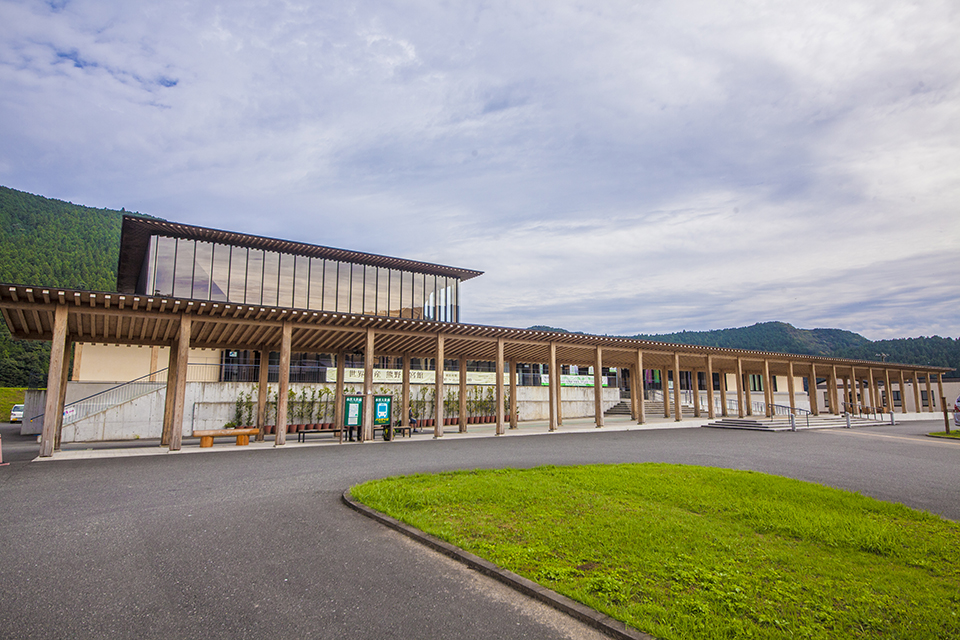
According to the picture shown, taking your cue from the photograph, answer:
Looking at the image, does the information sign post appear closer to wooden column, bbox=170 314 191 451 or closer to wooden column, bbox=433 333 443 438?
wooden column, bbox=433 333 443 438

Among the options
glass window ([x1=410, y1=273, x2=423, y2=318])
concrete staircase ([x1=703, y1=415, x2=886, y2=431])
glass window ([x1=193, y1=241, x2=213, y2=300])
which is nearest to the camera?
concrete staircase ([x1=703, y1=415, x2=886, y2=431])

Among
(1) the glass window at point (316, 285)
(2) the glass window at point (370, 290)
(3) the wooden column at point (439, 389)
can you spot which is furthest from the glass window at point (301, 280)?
(3) the wooden column at point (439, 389)

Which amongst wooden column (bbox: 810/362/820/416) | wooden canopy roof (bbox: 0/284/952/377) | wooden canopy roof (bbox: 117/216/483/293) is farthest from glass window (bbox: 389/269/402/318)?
wooden column (bbox: 810/362/820/416)

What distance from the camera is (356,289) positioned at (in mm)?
32594

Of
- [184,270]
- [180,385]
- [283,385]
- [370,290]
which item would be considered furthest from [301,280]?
[180,385]

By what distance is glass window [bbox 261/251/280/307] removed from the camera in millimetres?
29875

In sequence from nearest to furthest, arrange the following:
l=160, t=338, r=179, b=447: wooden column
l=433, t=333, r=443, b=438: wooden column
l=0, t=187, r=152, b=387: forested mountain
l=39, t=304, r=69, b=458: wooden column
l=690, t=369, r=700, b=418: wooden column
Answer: l=39, t=304, r=69, b=458: wooden column, l=160, t=338, r=179, b=447: wooden column, l=433, t=333, r=443, b=438: wooden column, l=690, t=369, r=700, b=418: wooden column, l=0, t=187, r=152, b=387: forested mountain

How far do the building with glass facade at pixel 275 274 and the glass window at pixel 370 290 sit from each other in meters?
0.07

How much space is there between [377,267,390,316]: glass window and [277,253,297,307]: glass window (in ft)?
18.3

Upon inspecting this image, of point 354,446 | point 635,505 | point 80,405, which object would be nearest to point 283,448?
point 354,446

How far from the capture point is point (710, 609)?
142 inches

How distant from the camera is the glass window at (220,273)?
93.4 feet

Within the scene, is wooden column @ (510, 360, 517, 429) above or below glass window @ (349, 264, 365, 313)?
below

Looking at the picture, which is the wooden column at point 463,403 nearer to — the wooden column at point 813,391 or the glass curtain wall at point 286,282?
the glass curtain wall at point 286,282
